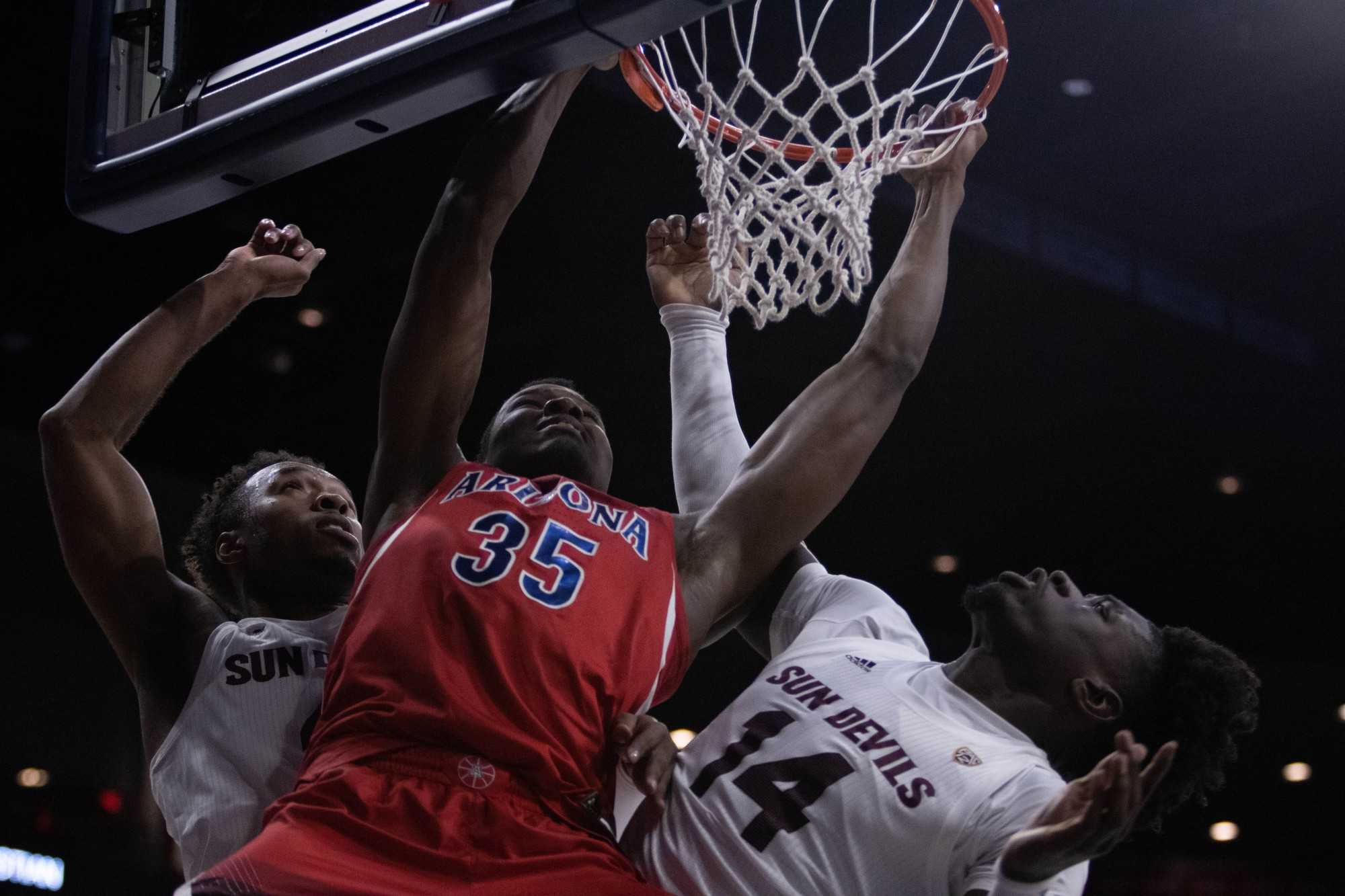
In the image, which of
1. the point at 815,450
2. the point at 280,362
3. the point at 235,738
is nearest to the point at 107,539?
the point at 235,738

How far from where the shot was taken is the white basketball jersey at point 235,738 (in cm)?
217

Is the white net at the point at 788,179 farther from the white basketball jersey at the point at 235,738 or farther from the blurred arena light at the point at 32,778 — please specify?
the blurred arena light at the point at 32,778

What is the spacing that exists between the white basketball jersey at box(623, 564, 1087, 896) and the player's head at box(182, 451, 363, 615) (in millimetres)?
758

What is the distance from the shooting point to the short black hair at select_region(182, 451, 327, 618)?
276 centimetres

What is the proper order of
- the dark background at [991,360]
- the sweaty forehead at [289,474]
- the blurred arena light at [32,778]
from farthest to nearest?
the blurred arena light at [32,778]
the dark background at [991,360]
the sweaty forehead at [289,474]

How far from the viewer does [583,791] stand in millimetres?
1943

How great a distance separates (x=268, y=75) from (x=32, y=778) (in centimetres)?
495

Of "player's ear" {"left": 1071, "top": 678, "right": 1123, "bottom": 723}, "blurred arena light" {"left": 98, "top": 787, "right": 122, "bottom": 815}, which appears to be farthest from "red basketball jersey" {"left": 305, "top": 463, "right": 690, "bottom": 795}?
"blurred arena light" {"left": 98, "top": 787, "right": 122, "bottom": 815}

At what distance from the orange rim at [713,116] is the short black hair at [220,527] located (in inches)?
36.9

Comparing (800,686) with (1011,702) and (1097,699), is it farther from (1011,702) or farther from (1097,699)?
(1097,699)

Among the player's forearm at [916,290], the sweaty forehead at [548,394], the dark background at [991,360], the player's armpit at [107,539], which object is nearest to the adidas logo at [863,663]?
the player's forearm at [916,290]

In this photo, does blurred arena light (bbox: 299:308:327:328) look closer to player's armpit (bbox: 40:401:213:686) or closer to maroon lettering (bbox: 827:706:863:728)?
player's armpit (bbox: 40:401:213:686)

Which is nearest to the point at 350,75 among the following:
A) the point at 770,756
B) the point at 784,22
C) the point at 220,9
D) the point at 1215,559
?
the point at 220,9

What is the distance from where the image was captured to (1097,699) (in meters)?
2.37
